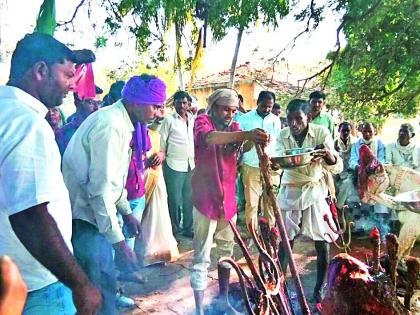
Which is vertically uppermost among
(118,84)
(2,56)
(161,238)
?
(2,56)

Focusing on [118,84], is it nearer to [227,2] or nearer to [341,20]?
[227,2]

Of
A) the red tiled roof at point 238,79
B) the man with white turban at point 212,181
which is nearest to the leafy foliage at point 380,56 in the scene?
the man with white turban at point 212,181

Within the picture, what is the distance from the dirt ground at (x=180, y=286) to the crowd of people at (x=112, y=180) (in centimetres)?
15

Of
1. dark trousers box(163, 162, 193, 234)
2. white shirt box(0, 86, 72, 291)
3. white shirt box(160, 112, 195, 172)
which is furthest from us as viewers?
dark trousers box(163, 162, 193, 234)

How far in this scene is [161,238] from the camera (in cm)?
464

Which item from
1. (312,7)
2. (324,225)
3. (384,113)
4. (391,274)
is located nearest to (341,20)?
(312,7)

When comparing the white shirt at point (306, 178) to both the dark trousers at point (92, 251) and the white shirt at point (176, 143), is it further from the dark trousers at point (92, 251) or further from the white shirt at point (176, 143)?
the white shirt at point (176, 143)

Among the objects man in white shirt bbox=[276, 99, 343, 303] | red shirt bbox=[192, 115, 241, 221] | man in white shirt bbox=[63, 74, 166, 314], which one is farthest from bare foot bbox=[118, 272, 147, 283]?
man in white shirt bbox=[63, 74, 166, 314]

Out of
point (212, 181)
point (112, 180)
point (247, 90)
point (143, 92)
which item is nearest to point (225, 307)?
point (212, 181)

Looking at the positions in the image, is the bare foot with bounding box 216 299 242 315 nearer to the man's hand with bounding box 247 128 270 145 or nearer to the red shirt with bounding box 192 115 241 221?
the red shirt with bounding box 192 115 241 221

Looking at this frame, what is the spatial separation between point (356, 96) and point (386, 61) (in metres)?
1.34

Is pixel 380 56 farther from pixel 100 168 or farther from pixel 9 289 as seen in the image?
pixel 9 289

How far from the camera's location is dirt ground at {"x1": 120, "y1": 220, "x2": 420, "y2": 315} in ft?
13.2

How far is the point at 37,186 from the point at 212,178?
2.14 meters
